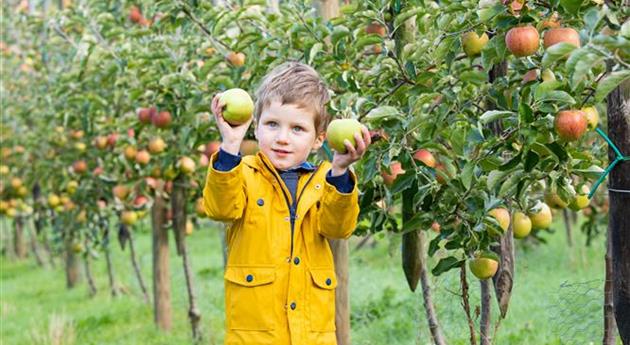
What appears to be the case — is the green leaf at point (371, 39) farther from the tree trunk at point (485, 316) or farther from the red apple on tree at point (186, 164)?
the red apple on tree at point (186, 164)

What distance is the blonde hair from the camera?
2438 millimetres

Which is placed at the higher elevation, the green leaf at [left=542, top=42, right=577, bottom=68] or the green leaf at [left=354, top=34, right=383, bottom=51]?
the green leaf at [left=354, top=34, right=383, bottom=51]

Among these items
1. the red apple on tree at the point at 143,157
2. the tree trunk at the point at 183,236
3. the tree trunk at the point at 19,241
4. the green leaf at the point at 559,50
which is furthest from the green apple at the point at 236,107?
the tree trunk at the point at 19,241

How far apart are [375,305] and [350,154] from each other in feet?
13.3

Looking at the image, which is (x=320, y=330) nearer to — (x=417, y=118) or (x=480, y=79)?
(x=417, y=118)

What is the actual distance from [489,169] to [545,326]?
2980mm

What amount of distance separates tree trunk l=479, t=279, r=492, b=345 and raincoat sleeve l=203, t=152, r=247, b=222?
36.3 inches

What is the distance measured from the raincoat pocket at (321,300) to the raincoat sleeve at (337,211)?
110 millimetres

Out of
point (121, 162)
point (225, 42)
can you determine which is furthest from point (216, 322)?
point (225, 42)

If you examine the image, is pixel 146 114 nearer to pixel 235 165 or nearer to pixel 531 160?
pixel 235 165

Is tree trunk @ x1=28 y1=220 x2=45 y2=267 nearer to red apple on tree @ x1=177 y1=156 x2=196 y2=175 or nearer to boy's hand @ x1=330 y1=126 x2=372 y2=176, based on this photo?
red apple on tree @ x1=177 y1=156 x2=196 y2=175

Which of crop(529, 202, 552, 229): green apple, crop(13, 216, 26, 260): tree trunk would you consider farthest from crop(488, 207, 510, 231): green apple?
crop(13, 216, 26, 260): tree trunk

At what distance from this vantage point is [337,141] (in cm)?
221

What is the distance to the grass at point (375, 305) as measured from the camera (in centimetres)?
397
